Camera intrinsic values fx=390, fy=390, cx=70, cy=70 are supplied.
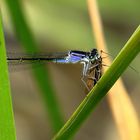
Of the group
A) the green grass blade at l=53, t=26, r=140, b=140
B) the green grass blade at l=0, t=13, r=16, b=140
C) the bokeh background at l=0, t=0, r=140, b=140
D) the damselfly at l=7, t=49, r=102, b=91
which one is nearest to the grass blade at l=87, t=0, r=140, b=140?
the damselfly at l=7, t=49, r=102, b=91

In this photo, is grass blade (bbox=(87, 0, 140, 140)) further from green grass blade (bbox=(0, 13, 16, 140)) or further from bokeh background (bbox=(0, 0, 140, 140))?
green grass blade (bbox=(0, 13, 16, 140))

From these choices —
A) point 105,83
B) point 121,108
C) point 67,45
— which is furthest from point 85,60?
point 105,83

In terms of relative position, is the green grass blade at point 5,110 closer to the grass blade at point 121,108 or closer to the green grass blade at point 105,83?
the green grass blade at point 105,83

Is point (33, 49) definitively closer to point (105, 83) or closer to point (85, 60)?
point (85, 60)

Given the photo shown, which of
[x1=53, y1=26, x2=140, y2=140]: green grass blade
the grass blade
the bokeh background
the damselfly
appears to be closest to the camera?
[x1=53, y1=26, x2=140, y2=140]: green grass blade

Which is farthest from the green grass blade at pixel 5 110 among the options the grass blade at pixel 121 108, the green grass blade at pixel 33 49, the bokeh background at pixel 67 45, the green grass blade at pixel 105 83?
the bokeh background at pixel 67 45
